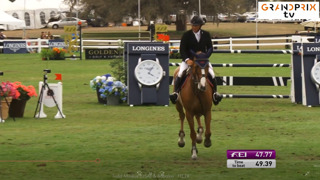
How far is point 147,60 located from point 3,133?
22.1ft

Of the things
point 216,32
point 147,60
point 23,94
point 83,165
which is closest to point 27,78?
point 147,60

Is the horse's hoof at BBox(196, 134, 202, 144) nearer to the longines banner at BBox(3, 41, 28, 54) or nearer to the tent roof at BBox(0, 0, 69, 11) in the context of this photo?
the longines banner at BBox(3, 41, 28, 54)

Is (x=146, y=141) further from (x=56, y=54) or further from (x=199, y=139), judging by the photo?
(x=56, y=54)

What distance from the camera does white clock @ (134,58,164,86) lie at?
76.0 ft

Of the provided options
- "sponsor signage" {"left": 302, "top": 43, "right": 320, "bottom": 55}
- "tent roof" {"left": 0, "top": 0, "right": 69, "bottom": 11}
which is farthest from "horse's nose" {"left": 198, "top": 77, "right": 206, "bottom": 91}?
"tent roof" {"left": 0, "top": 0, "right": 69, "bottom": 11}

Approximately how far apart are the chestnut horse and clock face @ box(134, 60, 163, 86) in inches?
357

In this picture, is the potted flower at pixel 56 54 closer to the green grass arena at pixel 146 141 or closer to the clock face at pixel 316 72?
the green grass arena at pixel 146 141

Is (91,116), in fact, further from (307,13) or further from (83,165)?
(307,13)

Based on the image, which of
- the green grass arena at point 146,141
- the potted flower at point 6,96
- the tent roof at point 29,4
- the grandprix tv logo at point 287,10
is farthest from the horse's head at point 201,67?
the tent roof at point 29,4

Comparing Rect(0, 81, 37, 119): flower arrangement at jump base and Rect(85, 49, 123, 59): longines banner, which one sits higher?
Rect(0, 81, 37, 119): flower arrangement at jump base

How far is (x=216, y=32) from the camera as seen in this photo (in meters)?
89.2

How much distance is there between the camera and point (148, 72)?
76.2ft

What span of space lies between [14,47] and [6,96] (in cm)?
4202

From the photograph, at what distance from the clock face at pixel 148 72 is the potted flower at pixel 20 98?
3966 mm
